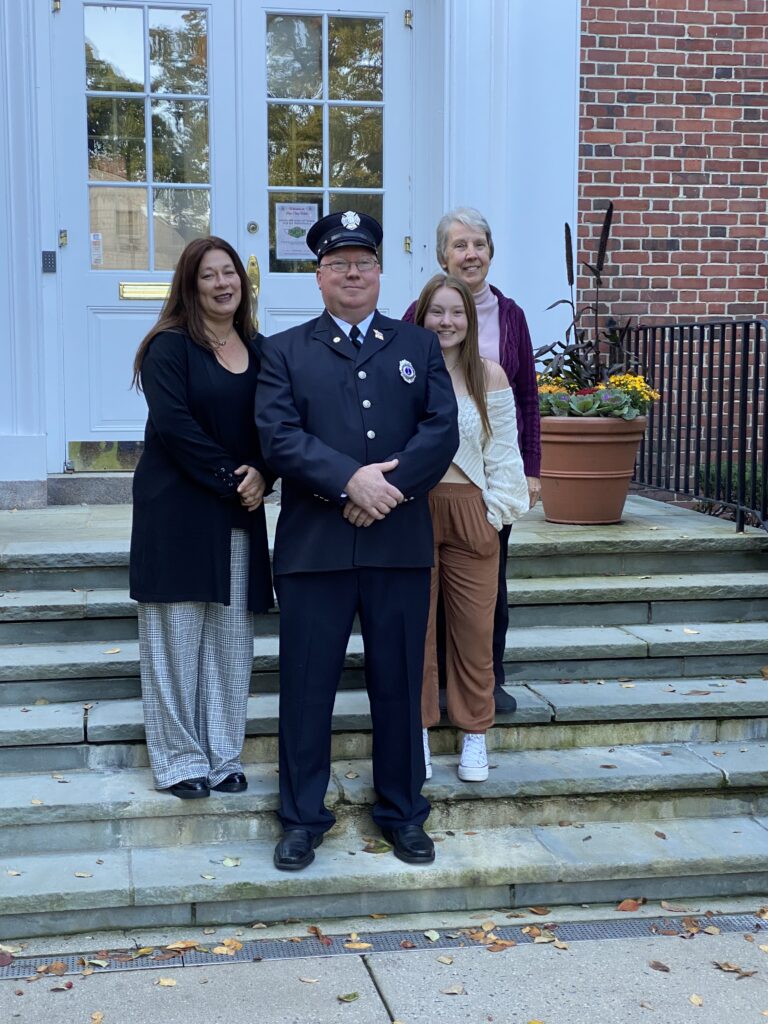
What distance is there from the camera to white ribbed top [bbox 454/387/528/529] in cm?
380

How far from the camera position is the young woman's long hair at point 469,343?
3.73 metres

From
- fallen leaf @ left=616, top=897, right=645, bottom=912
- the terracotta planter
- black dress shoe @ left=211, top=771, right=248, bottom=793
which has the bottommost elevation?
fallen leaf @ left=616, top=897, right=645, bottom=912

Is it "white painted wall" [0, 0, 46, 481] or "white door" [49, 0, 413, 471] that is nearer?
"white painted wall" [0, 0, 46, 481]

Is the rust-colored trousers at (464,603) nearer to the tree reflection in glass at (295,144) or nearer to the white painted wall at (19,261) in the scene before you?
the white painted wall at (19,261)

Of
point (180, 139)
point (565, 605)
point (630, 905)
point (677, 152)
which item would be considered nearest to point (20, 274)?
point (180, 139)

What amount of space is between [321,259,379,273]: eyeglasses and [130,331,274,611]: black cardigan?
45 cm

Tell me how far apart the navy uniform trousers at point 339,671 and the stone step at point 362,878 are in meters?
0.17

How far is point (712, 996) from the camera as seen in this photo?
3.10 metres

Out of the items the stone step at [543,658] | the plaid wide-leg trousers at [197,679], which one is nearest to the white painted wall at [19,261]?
the stone step at [543,658]

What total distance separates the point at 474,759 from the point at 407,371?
1.27m

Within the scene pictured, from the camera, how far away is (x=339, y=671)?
364 cm

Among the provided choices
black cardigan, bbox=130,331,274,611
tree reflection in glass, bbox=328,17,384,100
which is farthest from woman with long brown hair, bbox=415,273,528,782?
tree reflection in glass, bbox=328,17,384,100

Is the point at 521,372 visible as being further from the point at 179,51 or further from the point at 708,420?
the point at 179,51

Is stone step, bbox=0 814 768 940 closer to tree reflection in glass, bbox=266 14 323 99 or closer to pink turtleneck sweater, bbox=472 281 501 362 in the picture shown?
pink turtleneck sweater, bbox=472 281 501 362
